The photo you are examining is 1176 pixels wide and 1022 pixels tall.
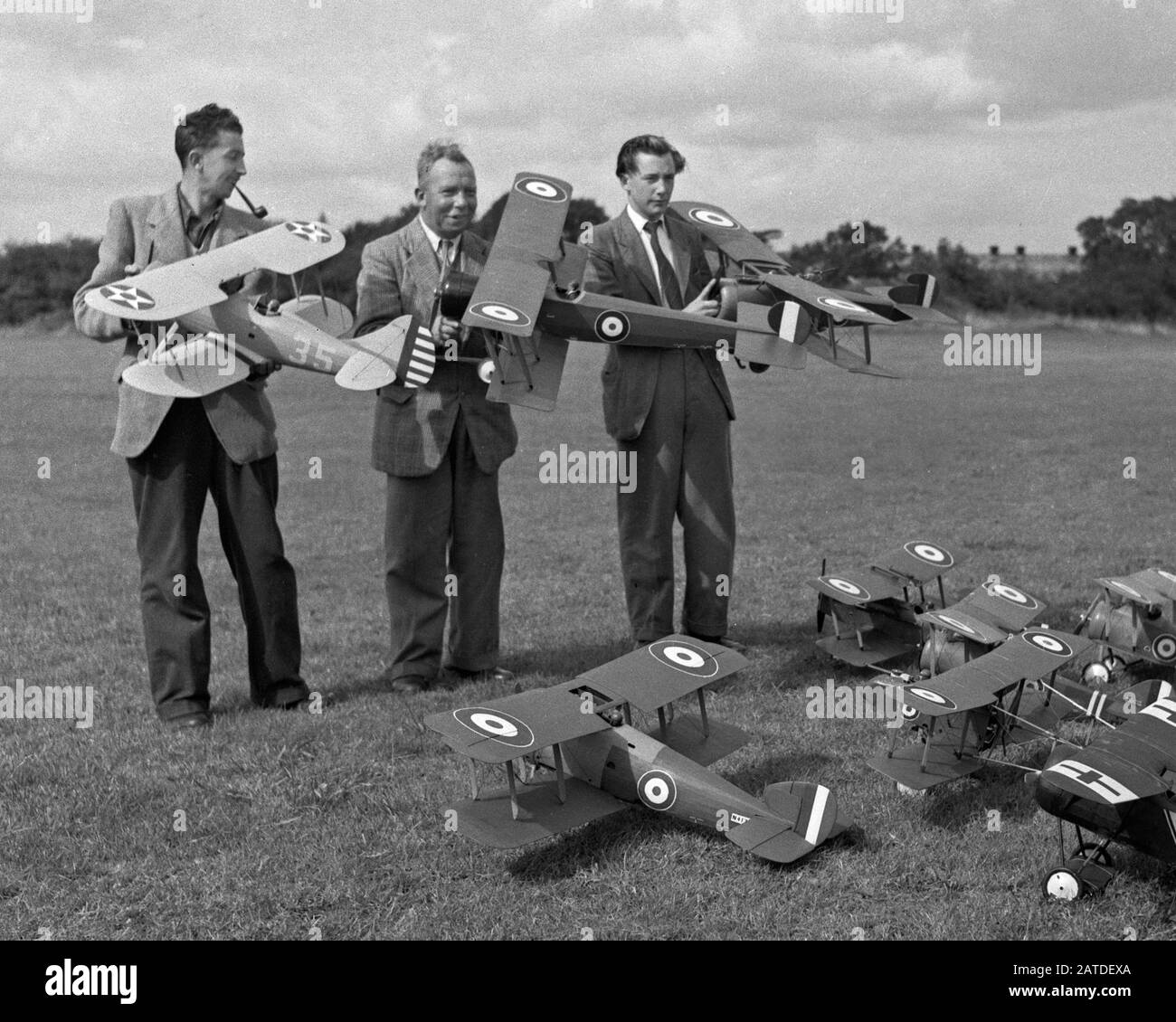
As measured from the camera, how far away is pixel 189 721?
7.19 metres

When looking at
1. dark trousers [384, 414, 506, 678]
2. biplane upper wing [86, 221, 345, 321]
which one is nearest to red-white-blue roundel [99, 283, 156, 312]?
biplane upper wing [86, 221, 345, 321]

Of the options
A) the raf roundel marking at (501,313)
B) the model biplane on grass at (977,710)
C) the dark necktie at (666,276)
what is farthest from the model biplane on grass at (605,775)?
the dark necktie at (666,276)

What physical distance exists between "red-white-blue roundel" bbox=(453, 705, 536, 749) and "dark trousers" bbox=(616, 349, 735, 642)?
294 centimetres

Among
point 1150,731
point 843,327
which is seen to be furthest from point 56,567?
point 1150,731

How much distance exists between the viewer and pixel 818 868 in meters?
5.47

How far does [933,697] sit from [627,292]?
3.55 meters

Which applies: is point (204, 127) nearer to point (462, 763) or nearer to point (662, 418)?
point (662, 418)

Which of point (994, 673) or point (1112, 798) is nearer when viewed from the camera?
point (1112, 798)

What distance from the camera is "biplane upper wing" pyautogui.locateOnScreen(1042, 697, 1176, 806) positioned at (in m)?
4.70

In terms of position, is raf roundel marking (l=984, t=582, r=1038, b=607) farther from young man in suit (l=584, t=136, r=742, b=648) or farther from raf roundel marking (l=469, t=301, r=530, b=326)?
raf roundel marking (l=469, t=301, r=530, b=326)

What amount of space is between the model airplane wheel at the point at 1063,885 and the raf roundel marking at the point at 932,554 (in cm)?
333

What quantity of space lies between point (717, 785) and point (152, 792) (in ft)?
9.05

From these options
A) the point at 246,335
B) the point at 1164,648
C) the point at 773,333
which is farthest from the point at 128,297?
the point at 1164,648
